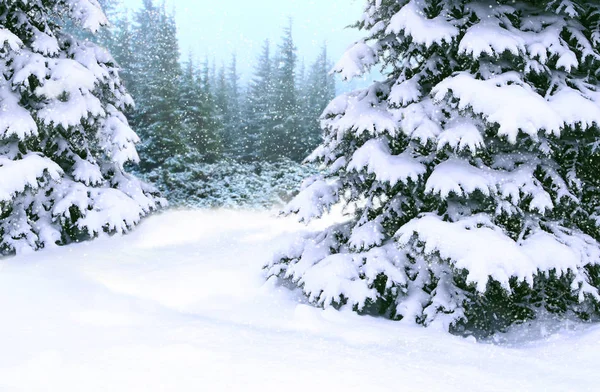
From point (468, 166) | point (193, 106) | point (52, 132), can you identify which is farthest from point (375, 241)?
point (193, 106)

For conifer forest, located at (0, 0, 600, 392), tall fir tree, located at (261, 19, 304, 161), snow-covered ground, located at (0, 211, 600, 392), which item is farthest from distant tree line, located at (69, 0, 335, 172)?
Answer: snow-covered ground, located at (0, 211, 600, 392)

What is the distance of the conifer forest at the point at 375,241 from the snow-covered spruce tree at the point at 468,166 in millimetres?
28

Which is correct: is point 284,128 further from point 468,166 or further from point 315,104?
point 468,166

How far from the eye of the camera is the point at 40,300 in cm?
512

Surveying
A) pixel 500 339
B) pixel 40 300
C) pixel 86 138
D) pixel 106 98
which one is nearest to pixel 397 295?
pixel 500 339

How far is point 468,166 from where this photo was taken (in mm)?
5574

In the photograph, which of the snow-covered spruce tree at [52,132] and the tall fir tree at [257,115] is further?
the tall fir tree at [257,115]

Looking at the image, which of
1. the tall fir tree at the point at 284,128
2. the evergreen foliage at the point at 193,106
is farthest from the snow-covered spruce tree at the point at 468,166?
the tall fir tree at the point at 284,128

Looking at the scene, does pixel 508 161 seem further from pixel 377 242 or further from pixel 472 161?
pixel 377 242

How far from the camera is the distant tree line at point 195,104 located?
2497 centimetres

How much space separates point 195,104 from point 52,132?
76.2ft

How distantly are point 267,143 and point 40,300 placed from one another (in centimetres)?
3146

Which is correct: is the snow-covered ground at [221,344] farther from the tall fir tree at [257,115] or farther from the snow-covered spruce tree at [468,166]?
the tall fir tree at [257,115]

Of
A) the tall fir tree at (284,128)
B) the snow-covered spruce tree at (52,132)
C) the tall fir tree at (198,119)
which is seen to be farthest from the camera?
the tall fir tree at (284,128)
